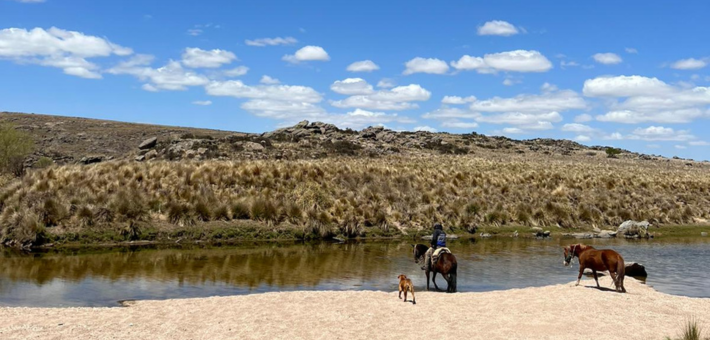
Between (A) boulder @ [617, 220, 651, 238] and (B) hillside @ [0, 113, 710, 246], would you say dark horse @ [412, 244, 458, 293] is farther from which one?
(A) boulder @ [617, 220, 651, 238]

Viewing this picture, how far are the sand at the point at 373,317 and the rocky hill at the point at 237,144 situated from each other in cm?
3618

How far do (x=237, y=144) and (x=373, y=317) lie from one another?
156 feet

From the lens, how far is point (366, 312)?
14453mm

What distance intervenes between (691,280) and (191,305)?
687 inches

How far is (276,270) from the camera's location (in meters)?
22.1

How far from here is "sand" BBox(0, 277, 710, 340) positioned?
1216 centimetres

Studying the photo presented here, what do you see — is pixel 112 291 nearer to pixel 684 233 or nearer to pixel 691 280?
pixel 691 280

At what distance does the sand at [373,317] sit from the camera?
12.2 metres

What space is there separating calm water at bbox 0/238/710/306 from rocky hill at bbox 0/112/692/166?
1018 inches

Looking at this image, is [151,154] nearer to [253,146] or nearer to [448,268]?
[253,146]

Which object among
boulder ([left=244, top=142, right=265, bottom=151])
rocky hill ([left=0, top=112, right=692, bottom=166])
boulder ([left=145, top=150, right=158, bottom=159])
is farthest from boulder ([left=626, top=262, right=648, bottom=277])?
boulder ([left=145, top=150, right=158, bottom=159])

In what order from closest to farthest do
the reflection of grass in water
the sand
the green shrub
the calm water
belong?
the sand, the calm water, the reflection of grass in water, the green shrub

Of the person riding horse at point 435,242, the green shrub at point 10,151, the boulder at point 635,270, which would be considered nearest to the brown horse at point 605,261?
the boulder at point 635,270

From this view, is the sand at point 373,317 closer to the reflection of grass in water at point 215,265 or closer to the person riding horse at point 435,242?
the person riding horse at point 435,242
